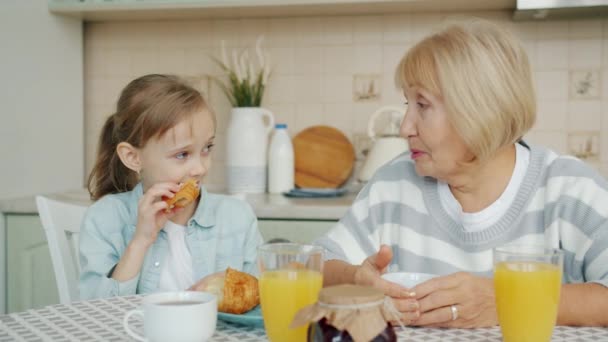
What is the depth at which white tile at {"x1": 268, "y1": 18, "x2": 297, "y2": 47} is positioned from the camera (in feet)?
8.99

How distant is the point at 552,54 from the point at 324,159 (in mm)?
917

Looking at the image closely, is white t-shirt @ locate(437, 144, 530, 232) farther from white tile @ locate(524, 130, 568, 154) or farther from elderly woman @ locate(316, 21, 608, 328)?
white tile @ locate(524, 130, 568, 154)

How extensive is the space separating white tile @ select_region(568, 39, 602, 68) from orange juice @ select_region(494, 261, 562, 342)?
1.83 meters

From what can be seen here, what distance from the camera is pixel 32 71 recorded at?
8.35 ft

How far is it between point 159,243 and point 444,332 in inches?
29.5

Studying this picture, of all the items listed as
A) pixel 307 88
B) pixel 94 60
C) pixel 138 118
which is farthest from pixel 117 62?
pixel 138 118

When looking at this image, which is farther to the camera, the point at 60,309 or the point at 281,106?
the point at 281,106

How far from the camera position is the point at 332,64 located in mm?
2729

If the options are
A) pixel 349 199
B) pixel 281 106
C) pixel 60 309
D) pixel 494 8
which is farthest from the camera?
pixel 281 106

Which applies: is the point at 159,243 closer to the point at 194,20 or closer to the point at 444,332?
the point at 444,332

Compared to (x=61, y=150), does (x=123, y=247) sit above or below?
below

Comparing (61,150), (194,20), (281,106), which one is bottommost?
(61,150)

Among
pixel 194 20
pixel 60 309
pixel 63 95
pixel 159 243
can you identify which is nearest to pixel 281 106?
pixel 194 20

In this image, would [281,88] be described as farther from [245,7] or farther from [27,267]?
[27,267]
